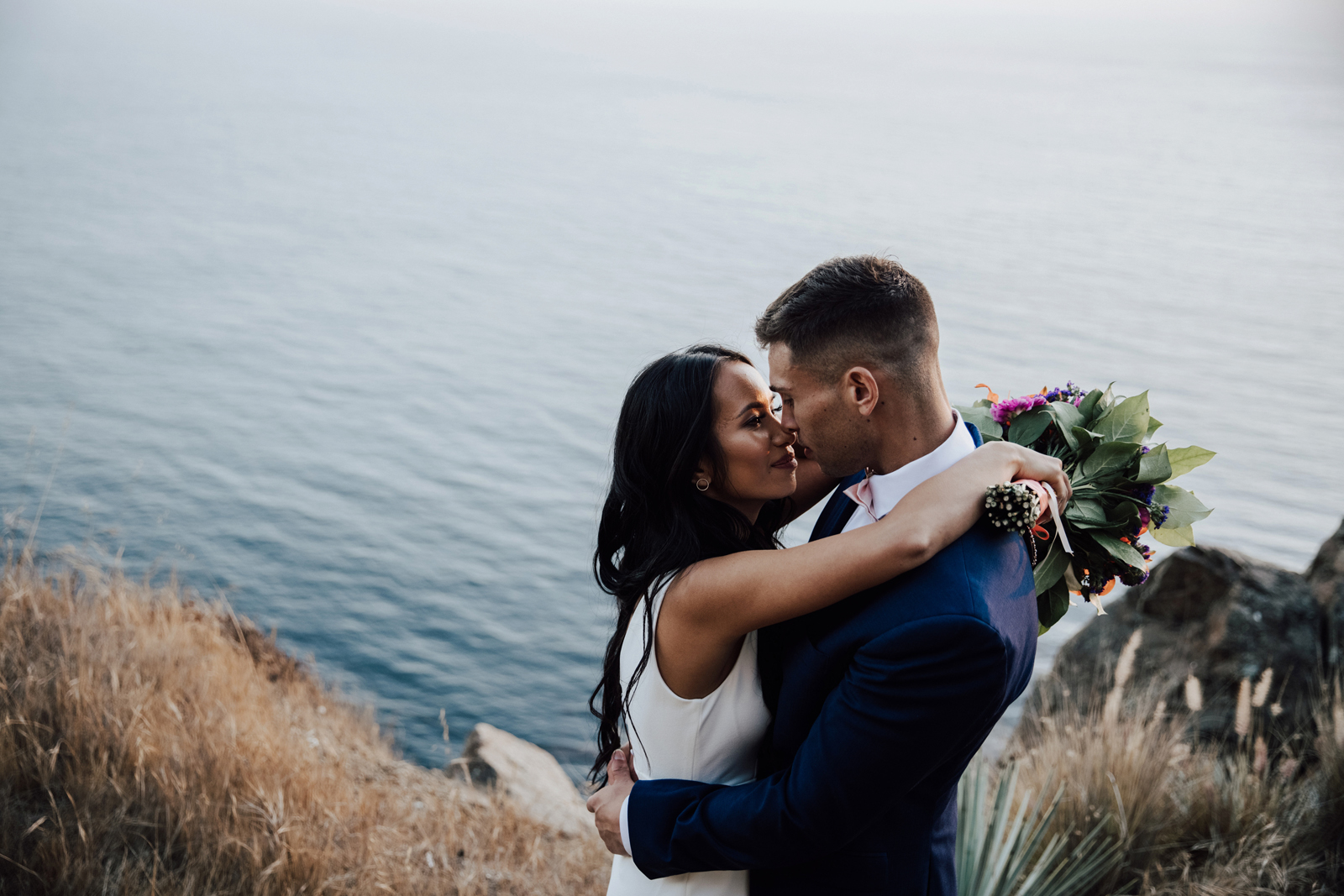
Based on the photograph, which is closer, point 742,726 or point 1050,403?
point 742,726

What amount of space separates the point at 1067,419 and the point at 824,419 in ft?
2.55

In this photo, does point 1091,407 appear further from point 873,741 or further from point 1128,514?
point 873,741

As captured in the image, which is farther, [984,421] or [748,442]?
[984,421]

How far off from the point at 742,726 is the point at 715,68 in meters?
93.7

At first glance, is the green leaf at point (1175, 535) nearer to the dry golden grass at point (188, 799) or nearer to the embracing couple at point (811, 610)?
the embracing couple at point (811, 610)

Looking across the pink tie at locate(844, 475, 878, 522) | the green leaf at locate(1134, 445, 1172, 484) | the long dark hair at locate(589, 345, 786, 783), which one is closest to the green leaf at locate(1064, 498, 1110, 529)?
the green leaf at locate(1134, 445, 1172, 484)

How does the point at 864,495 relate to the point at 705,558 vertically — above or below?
above

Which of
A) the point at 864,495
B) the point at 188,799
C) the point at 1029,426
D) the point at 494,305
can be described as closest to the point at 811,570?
the point at 864,495

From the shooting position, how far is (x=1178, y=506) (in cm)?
284

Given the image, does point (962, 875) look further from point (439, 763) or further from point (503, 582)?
point (503, 582)

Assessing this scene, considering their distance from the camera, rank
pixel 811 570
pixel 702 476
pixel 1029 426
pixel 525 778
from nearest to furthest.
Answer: pixel 811 570 < pixel 702 476 < pixel 1029 426 < pixel 525 778

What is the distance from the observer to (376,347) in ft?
63.7

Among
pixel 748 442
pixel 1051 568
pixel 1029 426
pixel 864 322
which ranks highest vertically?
pixel 864 322

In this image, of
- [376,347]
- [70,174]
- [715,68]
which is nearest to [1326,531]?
[376,347]
